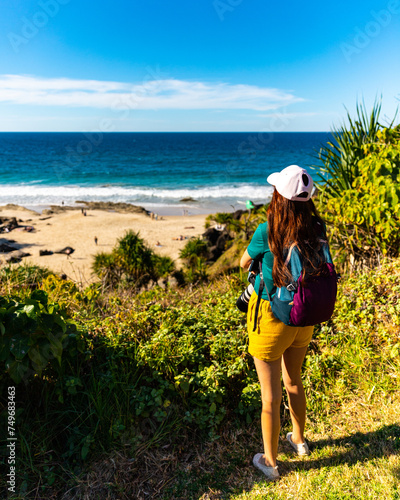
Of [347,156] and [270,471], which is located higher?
[347,156]

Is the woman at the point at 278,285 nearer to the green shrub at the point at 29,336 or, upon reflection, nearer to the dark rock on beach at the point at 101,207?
the green shrub at the point at 29,336

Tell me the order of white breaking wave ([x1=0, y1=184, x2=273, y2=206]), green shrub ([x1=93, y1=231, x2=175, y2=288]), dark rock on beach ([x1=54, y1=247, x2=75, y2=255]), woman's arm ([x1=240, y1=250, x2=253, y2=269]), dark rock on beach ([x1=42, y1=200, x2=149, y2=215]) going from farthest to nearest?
white breaking wave ([x1=0, y1=184, x2=273, y2=206])
dark rock on beach ([x1=42, y1=200, x2=149, y2=215])
dark rock on beach ([x1=54, y1=247, x2=75, y2=255])
green shrub ([x1=93, y1=231, x2=175, y2=288])
woman's arm ([x1=240, y1=250, x2=253, y2=269])

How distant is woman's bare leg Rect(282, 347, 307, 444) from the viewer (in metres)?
2.41

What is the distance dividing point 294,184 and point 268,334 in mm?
892

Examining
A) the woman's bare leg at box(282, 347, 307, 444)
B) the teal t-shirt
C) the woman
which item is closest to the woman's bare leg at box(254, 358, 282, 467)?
the woman

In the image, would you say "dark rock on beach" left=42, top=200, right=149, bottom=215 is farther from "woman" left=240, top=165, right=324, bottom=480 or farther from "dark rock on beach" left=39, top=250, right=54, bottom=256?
Result: "woman" left=240, top=165, right=324, bottom=480

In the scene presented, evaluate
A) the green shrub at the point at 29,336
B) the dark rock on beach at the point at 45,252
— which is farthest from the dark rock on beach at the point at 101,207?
the green shrub at the point at 29,336

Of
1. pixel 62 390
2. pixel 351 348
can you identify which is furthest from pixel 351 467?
pixel 62 390

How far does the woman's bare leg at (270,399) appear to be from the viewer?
7.45 feet

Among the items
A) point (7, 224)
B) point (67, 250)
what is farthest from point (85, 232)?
point (7, 224)

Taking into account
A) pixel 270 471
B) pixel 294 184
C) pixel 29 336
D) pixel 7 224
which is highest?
pixel 294 184

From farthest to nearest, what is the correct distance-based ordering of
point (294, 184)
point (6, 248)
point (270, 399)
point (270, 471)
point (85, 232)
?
point (85, 232) < point (6, 248) < point (270, 471) < point (270, 399) < point (294, 184)

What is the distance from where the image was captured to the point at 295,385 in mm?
2484

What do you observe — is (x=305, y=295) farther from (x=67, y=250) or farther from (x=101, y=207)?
(x=101, y=207)
